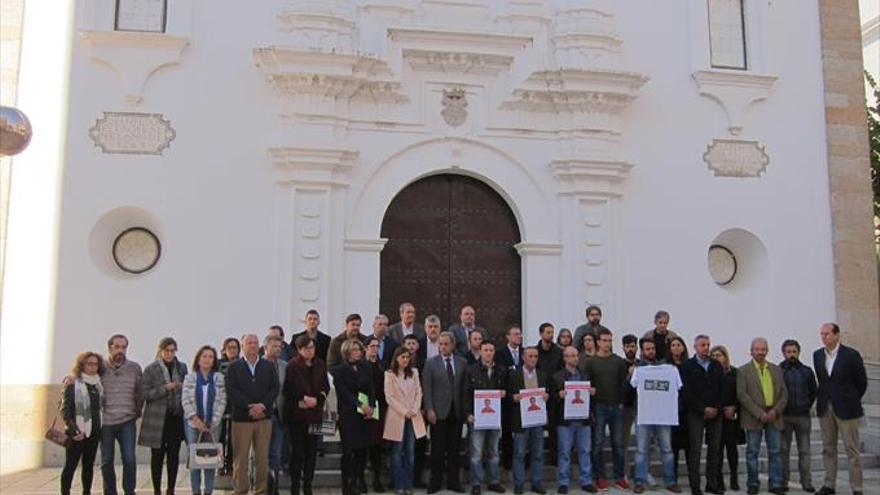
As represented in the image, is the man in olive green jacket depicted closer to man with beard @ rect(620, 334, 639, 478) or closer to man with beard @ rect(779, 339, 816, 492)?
man with beard @ rect(779, 339, 816, 492)

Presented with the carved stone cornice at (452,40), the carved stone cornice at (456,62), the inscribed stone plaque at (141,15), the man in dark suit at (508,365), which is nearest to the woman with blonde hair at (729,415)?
the man in dark suit at (508,365)

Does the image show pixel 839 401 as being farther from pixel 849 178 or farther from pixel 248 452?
pixel 248 452

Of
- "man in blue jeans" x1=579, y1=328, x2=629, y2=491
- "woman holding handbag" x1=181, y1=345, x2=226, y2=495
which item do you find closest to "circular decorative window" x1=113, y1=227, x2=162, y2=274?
"woman holding handbag" x1=181, y1=345, x2=226, y2=495

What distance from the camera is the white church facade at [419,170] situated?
10.7 metres

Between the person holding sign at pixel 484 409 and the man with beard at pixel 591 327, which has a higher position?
the man with beard at pixel 591 327

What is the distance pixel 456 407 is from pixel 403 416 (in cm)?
58

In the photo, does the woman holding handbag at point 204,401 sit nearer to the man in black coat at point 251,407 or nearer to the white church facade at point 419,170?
the man in black coat at point 251,407

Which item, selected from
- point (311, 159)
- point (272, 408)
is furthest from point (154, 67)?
point (272, 408)

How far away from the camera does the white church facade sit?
10.7 metres

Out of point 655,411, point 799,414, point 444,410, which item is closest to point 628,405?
point 655,411

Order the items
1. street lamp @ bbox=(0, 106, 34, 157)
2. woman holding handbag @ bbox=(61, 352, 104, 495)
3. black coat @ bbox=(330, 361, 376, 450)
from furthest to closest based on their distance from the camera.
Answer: black coat @ bbox=(330, 361, 376, 450)
woman holding handbag @ bbox=(61, 352, 104, 495)
street lamp @ bbox=(0, 106, 34, 157)

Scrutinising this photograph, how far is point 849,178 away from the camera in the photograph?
1245cm

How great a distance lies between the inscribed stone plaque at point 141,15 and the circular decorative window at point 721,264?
26.1 feet

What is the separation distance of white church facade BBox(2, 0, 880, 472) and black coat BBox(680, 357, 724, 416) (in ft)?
8.49
